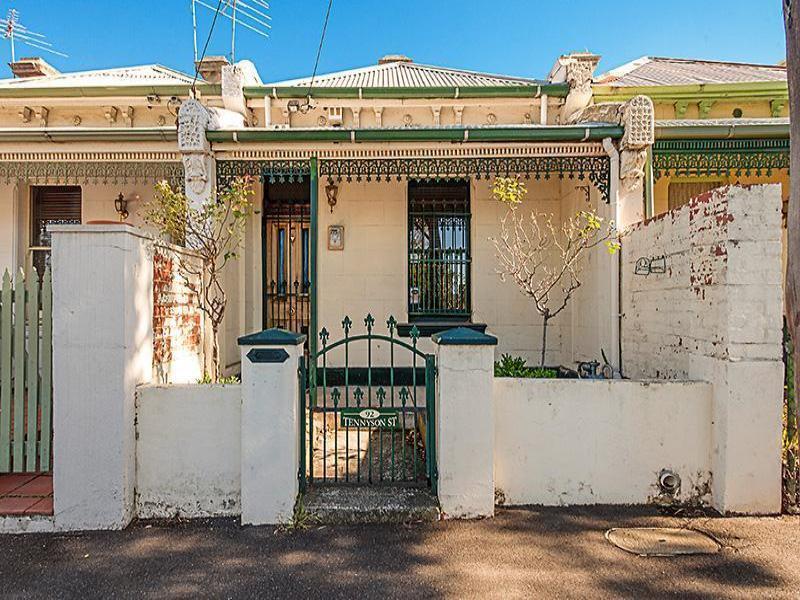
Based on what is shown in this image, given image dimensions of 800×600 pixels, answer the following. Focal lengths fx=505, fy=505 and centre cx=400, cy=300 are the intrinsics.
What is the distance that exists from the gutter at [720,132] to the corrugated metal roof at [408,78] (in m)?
2.93

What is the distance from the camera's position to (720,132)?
5738mm

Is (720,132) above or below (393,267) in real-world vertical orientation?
above

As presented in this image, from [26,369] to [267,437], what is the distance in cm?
185

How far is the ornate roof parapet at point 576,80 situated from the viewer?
6.96m

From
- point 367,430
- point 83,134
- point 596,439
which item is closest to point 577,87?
point 596,439

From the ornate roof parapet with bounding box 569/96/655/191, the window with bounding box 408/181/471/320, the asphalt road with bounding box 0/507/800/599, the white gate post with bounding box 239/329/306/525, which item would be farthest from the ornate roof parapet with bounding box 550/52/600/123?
the white gate post with bounding box 239/329/306/525

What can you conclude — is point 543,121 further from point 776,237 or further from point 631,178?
point 776,237

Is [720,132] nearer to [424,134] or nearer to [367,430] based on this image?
→ [424,134]

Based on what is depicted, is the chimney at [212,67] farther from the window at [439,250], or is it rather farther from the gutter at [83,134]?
the window at [439,250]

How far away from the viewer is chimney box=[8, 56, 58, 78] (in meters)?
8.91

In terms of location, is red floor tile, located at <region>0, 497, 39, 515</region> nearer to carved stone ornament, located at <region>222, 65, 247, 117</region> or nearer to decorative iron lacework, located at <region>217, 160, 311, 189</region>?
decorative iron lacework, located at <region>217, 160, 311, 189</region>

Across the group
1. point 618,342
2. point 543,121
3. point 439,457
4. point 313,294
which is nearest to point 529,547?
point 439,457

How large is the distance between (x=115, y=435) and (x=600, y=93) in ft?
24.1

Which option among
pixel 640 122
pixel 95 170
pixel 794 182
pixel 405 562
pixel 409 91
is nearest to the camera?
pixel 794 182
